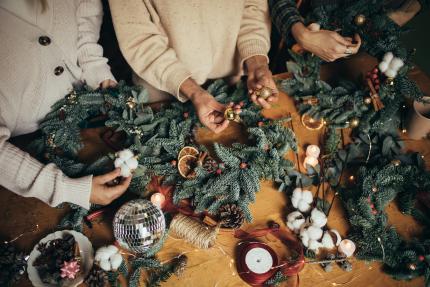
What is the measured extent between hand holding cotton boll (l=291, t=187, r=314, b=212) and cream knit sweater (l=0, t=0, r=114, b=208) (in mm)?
790

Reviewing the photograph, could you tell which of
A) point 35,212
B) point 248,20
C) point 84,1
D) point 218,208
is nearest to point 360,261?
point 218,208

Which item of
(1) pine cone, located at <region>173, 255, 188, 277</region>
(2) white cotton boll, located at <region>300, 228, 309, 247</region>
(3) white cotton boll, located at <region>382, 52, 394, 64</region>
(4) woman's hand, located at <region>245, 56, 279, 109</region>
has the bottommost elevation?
(1) pine cone, located at <region>173, 255, 188, 277</region>

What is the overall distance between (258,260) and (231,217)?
19cm

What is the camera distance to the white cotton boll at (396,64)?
4.17 ft

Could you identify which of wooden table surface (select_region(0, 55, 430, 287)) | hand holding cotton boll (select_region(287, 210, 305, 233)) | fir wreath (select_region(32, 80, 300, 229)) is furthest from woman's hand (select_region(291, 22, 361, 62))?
hand holding cotton boll (select_region(287, 210, 305, 233))

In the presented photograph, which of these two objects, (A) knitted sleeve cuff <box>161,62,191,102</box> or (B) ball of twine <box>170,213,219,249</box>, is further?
(A) knitted sleeve cuff <box>161,62,191,102</box>

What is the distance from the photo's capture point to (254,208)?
1.27 m

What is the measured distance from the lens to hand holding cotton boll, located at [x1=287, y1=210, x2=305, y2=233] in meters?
1.19

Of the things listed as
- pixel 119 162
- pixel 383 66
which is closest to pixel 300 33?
pixel 383 66

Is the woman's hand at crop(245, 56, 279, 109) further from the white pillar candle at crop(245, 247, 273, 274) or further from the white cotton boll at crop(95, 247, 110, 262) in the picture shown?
the white cotton boll at crop(95, 247, 110, 262)

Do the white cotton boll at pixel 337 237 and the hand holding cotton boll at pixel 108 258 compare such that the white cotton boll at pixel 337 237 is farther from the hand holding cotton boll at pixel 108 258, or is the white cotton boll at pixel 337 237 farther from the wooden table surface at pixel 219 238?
the hand holding cotton boll at pixel 108 258

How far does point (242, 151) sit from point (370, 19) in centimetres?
81

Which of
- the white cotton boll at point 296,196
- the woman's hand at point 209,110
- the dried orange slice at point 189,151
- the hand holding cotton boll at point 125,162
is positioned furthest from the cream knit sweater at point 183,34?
the white cotton boll at point 296,196

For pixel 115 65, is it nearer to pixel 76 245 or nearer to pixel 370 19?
pixel 76 245
